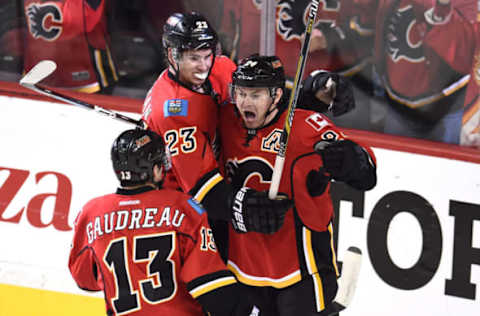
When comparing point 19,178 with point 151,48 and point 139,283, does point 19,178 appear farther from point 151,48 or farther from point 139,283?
point 139,283

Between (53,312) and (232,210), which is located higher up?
(232,210)

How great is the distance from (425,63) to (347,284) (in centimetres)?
113

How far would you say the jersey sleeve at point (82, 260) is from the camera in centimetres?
238

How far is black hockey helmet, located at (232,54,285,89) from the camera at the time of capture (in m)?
2.46

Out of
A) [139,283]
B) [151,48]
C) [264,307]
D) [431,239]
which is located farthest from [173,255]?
[151,48]

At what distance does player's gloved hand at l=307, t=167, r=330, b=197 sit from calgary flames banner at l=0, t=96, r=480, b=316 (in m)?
0.86

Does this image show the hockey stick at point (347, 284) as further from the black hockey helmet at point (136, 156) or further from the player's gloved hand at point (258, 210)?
the black hockey helmet at point (136, 156)

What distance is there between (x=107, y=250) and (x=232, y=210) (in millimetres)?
415

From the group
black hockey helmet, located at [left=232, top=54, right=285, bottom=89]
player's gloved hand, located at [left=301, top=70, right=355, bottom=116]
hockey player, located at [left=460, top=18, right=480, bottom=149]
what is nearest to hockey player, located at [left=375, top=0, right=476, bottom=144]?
hockey player, located at [left=460, top=18, right=480, bottom=149]

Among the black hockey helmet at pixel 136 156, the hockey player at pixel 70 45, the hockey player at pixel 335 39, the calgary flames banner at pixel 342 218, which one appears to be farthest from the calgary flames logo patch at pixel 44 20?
the black hockey helmet at pixel 136 156

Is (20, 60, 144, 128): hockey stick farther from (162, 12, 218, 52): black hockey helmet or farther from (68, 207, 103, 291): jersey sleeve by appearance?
(68, 207, 103, 291): jersey sleeve

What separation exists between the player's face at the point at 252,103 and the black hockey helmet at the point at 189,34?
8.1 inches

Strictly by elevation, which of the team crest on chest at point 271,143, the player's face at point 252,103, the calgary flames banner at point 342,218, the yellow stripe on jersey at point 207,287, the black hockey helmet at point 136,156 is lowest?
the calgary flames banner at point 342,218

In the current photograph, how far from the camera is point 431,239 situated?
131 inches
